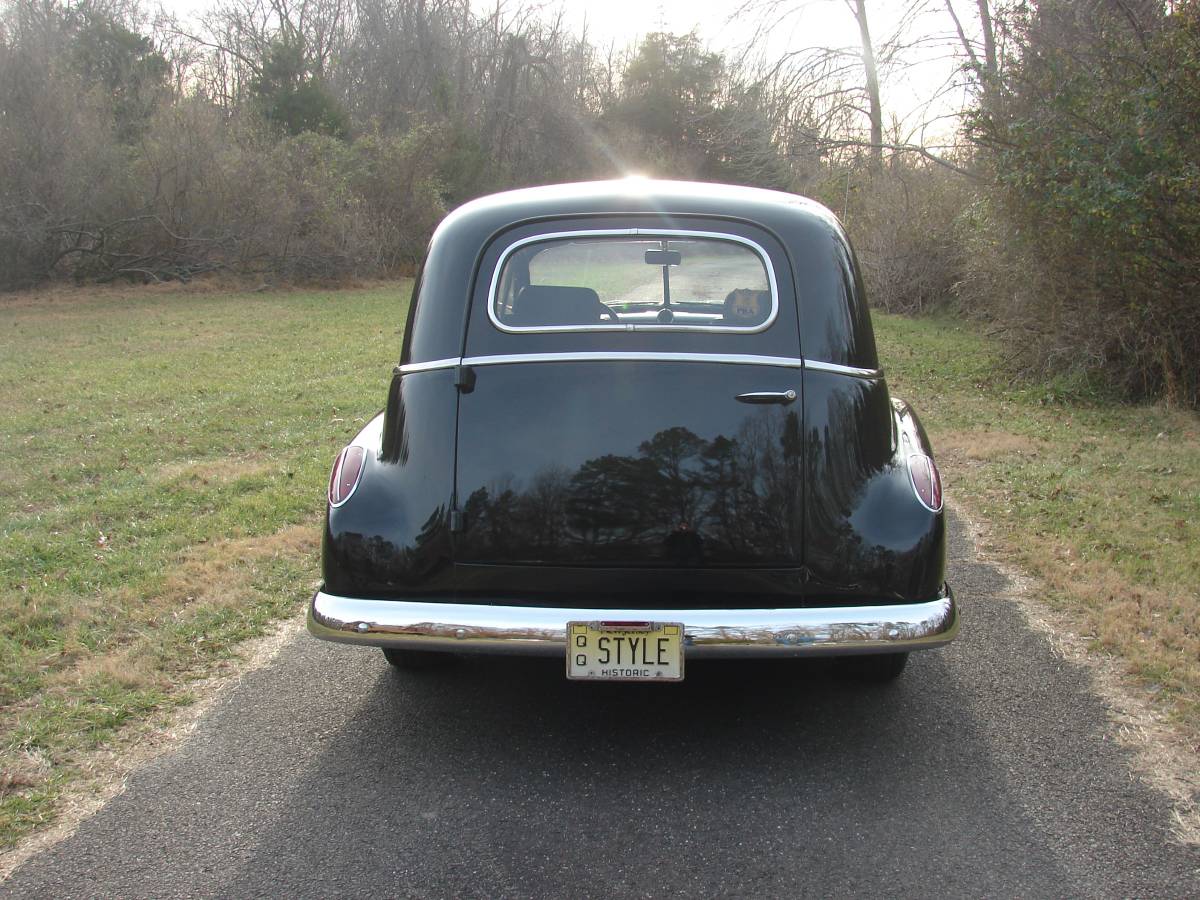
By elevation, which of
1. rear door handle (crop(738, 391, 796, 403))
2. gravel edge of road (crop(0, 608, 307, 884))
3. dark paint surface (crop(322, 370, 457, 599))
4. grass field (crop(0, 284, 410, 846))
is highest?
rear door handle (crop(738, 391, 796, 403))

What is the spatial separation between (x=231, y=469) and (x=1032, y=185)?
7.60 metres

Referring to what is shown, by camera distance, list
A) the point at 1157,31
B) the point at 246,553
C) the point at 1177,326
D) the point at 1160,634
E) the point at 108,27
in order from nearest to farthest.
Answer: the point at 1160,634 < the point at 246,553 < the point at 1157,31 < the point at 1177,326 < the point at 108,27

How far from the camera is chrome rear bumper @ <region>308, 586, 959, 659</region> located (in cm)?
304

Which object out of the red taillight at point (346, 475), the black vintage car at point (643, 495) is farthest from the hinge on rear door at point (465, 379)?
the red taillight at point (346, 475)

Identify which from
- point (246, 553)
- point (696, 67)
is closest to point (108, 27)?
point (696, 67)

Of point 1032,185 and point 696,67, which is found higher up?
point 696,67

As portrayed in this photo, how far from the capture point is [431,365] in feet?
11.2

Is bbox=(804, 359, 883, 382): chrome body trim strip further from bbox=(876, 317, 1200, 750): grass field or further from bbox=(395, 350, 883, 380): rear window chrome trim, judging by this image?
bbox=(876, 317, 1200, 750): grass field

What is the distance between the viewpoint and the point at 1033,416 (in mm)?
9406

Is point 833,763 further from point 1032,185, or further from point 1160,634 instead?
point 1032,185

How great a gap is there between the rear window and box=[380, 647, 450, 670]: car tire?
4.60 feet

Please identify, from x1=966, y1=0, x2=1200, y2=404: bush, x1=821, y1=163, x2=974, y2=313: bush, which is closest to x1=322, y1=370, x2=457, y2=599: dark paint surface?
x1=966, y1=0, x2=1200, y2=404: bush

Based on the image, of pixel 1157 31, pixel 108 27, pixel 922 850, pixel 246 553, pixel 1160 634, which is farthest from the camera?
pixel 108 27

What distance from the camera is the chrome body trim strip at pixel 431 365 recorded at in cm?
338
